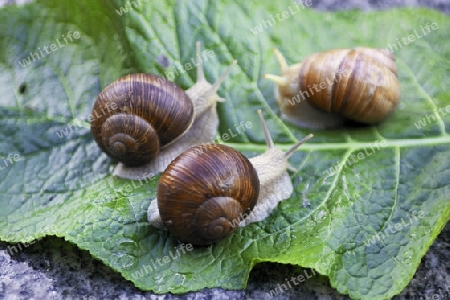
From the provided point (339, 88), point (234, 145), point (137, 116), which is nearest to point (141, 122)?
point (137, 116)

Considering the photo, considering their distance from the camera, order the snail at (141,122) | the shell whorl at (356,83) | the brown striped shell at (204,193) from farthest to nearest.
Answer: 1. the shell whorl at (356,83)
2. the snail at (141,122)
3. the brown striped shell at (204,193)

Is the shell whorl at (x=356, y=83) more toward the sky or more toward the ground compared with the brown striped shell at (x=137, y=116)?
more toward the ground

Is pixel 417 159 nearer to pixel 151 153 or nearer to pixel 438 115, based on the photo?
pixel 438 115

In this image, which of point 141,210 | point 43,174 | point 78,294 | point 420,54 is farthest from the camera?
point 420,54

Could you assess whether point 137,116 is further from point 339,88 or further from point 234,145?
point 339,88

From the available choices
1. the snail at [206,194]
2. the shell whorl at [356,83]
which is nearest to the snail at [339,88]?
the shell whorl at [356,83]

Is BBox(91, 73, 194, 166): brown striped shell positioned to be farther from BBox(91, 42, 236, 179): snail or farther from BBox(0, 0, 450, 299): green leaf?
BBox(0, 0, 450, 299): green leaf

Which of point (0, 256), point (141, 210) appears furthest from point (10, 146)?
point (141, 210)

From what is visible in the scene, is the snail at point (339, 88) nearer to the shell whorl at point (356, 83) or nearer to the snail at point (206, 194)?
the shell whorl at point (356, 83)
